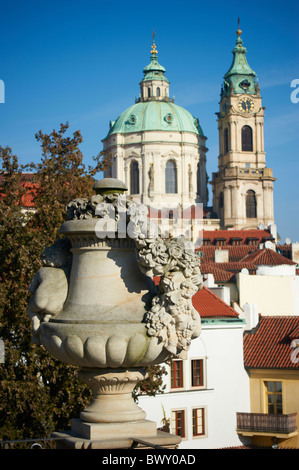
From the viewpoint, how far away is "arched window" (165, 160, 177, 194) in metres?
101

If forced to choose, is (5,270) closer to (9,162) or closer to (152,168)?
(9,162)

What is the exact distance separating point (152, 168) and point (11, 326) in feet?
278

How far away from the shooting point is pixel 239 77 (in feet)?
349

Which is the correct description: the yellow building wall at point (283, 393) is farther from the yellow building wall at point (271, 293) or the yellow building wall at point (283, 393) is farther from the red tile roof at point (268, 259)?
the red tile roof at point (268, 259)

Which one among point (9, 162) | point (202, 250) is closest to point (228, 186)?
point (202, 250)

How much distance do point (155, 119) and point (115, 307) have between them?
3784 inches

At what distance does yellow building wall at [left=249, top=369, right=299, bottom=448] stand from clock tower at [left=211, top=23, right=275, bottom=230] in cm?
7097

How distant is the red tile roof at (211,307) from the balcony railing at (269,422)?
12.5 feet

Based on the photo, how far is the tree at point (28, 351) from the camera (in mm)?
14734

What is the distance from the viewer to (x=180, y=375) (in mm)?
27391

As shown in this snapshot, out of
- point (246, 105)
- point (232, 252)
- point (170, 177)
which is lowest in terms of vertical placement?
point (232, 252)

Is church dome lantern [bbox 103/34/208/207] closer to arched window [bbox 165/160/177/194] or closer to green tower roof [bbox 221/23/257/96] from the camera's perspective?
arched window [bbox 165/160/177/194]

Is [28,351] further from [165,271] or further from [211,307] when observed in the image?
[211,307]

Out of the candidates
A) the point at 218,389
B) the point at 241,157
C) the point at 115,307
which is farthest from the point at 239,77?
the point at 115,307
